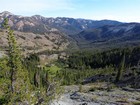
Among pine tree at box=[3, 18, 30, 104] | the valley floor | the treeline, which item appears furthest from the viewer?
the valley floor

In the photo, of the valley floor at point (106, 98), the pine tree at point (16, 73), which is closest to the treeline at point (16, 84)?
the pine tree at point (16, 73)

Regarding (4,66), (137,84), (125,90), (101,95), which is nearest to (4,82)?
(4,66)

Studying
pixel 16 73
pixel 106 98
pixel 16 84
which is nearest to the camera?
pixel 16 84

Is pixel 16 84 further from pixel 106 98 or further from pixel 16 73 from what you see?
pixel 106 98

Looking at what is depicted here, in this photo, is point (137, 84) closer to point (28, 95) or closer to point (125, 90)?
point (125, 90)

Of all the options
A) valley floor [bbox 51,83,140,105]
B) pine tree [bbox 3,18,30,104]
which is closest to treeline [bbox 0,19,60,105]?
pine tree [bbox 3,18,30,104]

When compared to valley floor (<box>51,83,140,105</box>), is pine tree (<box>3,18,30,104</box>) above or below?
above

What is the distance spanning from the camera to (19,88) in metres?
32.8

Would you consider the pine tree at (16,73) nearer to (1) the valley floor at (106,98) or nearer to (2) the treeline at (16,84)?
(2) the treeline at (16,84)

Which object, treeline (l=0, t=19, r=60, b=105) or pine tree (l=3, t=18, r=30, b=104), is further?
pine tree (l=3, t=18, r=30, b=104)

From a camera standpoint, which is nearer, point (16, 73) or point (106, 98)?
point (16, 73)

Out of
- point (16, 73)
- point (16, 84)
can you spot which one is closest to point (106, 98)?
point (16, 73)

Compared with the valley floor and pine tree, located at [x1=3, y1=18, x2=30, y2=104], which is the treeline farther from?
the valley floor

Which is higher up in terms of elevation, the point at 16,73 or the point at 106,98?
the point at 16,73
